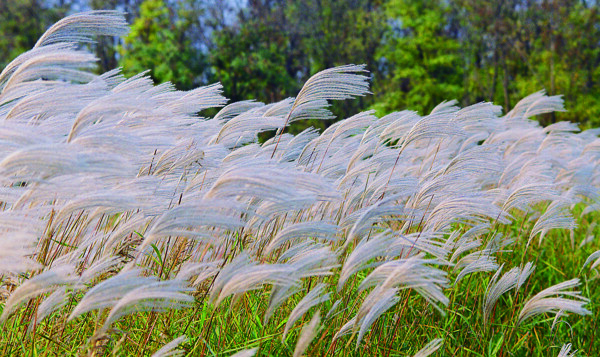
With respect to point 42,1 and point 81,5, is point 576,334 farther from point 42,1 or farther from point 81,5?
point 81,5

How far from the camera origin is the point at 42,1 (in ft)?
93.9

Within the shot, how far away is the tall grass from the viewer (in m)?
1.46

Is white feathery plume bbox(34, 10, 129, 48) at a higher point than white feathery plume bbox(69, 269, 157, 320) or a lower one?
higher

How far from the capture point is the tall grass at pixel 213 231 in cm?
146

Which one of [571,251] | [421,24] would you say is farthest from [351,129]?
[421,24]

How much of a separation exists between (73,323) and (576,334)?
8.67 ft

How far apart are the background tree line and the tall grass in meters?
14.0

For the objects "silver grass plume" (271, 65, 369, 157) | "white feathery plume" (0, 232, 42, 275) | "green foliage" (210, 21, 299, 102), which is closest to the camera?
"white feathery plume" (0, 232, 42, 275)

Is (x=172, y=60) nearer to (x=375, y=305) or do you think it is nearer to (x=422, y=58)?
(x=422, y=58)

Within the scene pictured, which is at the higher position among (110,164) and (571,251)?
(110,164)

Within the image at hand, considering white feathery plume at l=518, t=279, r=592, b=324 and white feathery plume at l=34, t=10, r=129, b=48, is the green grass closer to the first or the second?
white feathery plume at l=518, t=279, r=592, b=324

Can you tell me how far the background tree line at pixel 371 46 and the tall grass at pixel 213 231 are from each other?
14.0 meters

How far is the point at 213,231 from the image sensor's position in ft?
6.22

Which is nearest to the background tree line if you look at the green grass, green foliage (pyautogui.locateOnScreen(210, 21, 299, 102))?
green foliage (pyautogui.locateOnScreen(210, 21, 299, 102))
